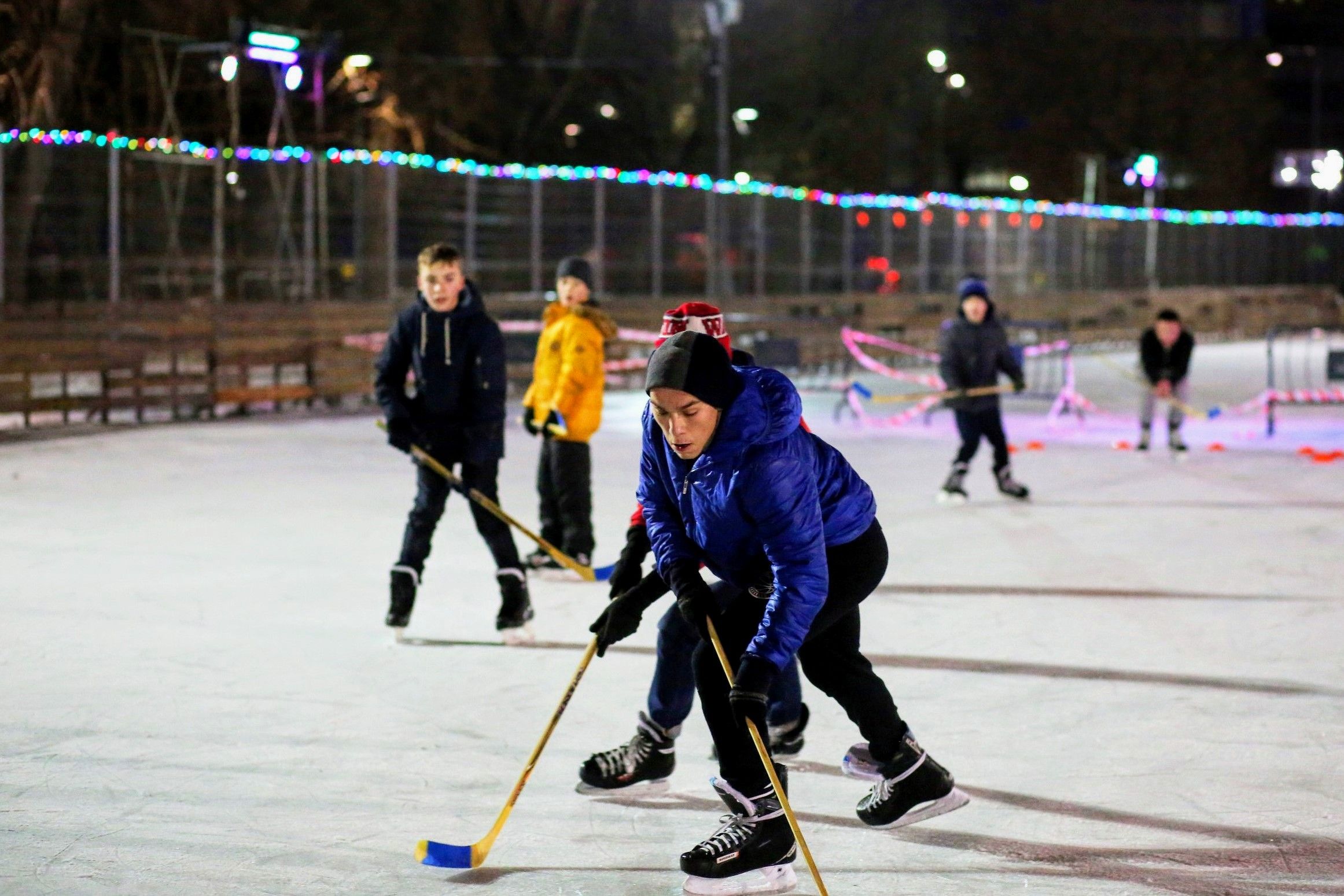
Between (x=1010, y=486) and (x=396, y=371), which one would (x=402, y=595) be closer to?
(x=396, y=371)

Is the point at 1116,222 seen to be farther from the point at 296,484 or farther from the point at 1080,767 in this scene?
the point at 1080,767

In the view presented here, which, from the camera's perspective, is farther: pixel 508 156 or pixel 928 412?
pixel 508 156

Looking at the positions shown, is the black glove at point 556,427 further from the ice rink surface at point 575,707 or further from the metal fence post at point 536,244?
the metal fence post at point 536,244

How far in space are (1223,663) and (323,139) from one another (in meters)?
25.4

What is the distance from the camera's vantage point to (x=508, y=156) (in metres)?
36.0

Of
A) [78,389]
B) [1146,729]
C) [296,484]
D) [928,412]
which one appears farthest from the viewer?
[928,412]

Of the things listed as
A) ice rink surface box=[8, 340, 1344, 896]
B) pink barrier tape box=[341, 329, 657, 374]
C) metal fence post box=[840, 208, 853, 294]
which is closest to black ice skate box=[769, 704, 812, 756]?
ice rink surface box=[8, 340, 1344, 896]

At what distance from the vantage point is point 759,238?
24.1 m

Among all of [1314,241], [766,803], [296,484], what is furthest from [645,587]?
[1314,241]

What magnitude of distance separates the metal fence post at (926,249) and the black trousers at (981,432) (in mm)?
17638

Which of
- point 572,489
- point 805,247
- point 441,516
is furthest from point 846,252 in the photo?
point 441,516

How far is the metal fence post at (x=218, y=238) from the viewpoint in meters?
17.1

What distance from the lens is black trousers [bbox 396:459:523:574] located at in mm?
6488

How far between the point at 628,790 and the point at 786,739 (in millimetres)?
555
